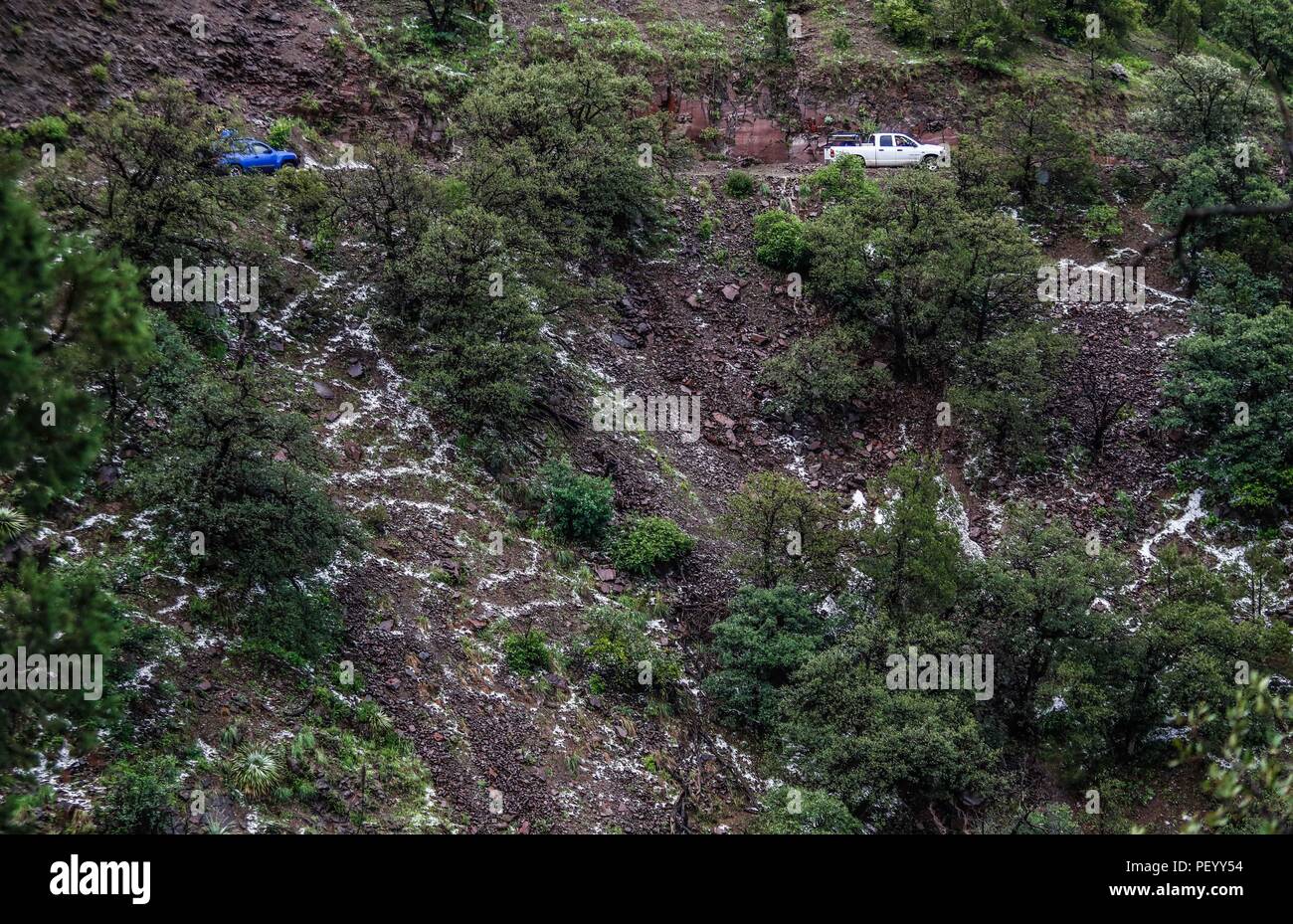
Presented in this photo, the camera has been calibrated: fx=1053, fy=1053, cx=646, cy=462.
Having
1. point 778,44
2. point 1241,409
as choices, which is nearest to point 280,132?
point 778,44

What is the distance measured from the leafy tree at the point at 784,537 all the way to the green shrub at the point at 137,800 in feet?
45.3

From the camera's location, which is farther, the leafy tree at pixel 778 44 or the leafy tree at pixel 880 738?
the leafy tree at pixel 778 44

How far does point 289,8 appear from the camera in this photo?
3534 cm

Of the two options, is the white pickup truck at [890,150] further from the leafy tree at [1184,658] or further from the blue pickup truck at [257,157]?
the leafy tree at [1184,658]

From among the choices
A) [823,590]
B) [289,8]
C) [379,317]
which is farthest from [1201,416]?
[289,8]

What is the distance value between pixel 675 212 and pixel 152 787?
2634 centimetres

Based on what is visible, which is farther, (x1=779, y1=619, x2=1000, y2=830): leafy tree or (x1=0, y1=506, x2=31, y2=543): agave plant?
(x1=779, y1=619, x2=1000, y2=830): leafy tree

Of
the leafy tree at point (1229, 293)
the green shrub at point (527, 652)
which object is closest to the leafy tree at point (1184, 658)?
the leafy tree at point (1229, 293)

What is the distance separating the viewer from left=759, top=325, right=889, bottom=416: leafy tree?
3136 cm

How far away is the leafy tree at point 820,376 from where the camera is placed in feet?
103

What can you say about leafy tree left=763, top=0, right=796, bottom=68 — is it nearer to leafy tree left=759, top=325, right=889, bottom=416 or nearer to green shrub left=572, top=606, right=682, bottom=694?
leafy tree left=759, top=325, right=889, bottom=416

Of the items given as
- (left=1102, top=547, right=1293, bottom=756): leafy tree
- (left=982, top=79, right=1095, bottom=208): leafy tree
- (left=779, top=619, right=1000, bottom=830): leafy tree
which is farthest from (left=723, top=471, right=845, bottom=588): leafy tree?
(left=982, top=79, right=1095, bottom=208): leafy tree

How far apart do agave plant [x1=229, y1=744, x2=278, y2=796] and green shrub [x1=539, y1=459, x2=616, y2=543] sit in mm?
9730
